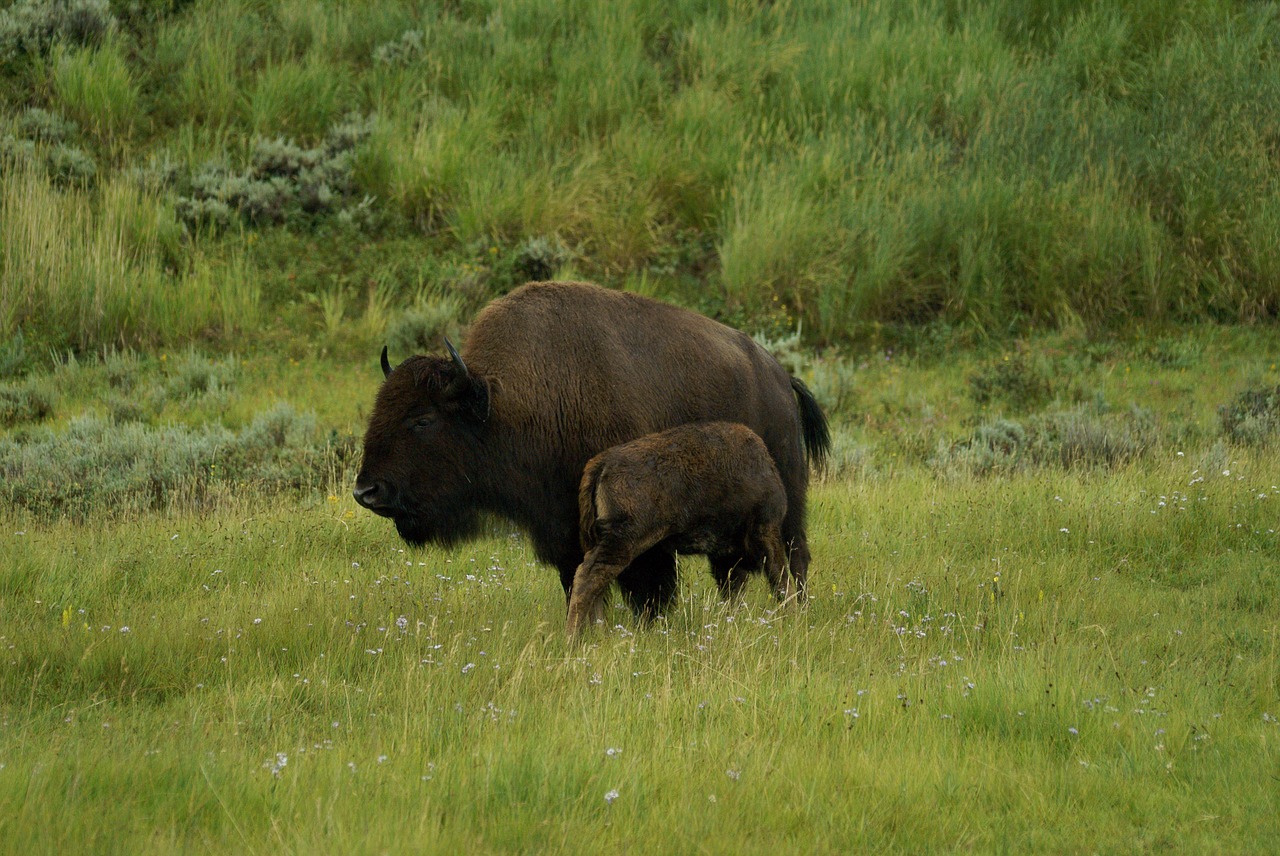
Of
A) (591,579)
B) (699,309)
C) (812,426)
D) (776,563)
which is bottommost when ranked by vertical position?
(699,309)

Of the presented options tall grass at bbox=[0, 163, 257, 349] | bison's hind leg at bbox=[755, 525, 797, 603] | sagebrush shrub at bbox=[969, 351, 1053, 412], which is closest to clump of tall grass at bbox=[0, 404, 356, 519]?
tall grass at bbox=[0, 163, 257, 349]

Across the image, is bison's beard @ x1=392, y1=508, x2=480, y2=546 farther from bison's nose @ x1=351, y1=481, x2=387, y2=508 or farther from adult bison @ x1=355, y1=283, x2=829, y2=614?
bison's nose @ x1=351, y1=481, x2=387, y2=508

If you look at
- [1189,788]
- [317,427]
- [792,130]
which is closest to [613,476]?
[1189,788]

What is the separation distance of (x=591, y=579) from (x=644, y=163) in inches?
465

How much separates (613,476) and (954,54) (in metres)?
15.0

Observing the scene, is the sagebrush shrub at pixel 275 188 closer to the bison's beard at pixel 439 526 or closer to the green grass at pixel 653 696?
the green grass at pixel 653 696

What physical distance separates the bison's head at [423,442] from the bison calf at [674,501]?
0.67 meters

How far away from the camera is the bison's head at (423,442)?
21.3 ft

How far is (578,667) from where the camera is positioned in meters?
5.71

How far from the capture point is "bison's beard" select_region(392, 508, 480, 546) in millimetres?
6645

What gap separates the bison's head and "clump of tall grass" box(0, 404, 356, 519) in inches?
150

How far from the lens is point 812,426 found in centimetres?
798

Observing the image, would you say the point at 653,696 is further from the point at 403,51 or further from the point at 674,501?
the point at 403,51

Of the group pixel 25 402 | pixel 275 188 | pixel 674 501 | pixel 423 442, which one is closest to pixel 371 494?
pixel 423 442
